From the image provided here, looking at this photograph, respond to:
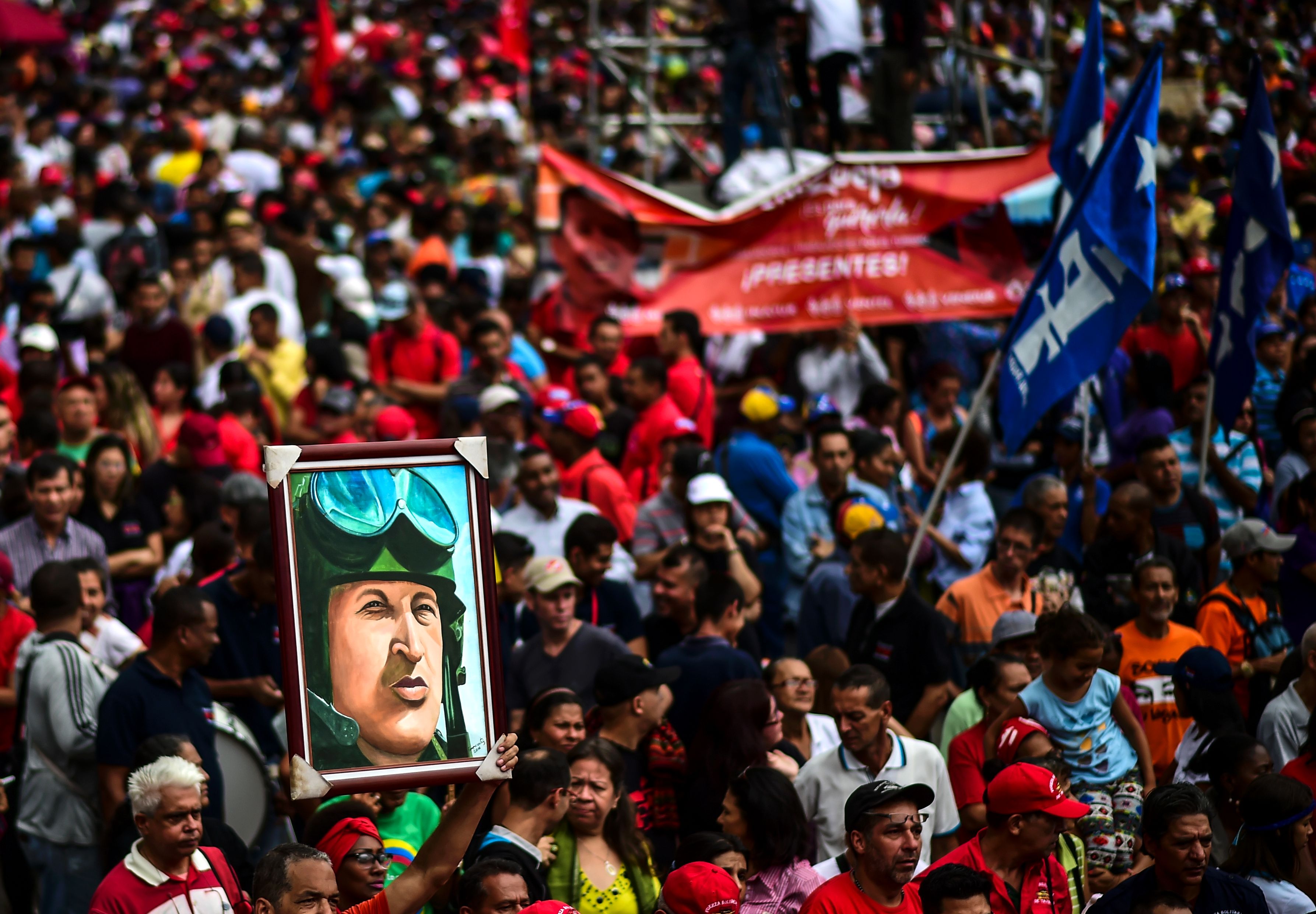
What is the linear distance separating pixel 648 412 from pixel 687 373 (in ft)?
2.01

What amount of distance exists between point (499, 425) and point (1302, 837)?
16.7 feet

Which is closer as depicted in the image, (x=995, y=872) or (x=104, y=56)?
(x=995, y=872)

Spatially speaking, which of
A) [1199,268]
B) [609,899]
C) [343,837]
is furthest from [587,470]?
[1199,268]

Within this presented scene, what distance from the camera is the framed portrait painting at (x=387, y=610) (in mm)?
3898

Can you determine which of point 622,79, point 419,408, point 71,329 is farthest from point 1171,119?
point 71,329

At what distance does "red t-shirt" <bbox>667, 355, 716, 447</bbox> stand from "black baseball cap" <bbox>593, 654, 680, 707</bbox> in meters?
3.62

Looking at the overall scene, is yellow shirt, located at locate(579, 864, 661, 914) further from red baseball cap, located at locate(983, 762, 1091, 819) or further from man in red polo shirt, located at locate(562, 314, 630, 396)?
man in red polo shirt, located at locate(562, 314, 630, 396)

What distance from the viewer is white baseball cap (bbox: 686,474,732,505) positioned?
8.00 metres

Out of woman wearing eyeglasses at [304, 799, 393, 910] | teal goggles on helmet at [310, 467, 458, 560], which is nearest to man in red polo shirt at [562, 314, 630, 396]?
woman wearing eyeglasses at [304, 799, 393, 910]

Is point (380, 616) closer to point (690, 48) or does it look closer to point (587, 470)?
point (587, 470)

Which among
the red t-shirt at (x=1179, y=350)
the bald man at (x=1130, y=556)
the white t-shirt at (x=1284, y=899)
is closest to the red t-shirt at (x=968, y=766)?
the white t-shirt at (x=1284, y=899)

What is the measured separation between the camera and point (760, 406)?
923 cm

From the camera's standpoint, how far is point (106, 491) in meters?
8.50

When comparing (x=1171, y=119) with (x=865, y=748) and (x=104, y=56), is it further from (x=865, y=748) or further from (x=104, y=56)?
(x=104, y=56)
